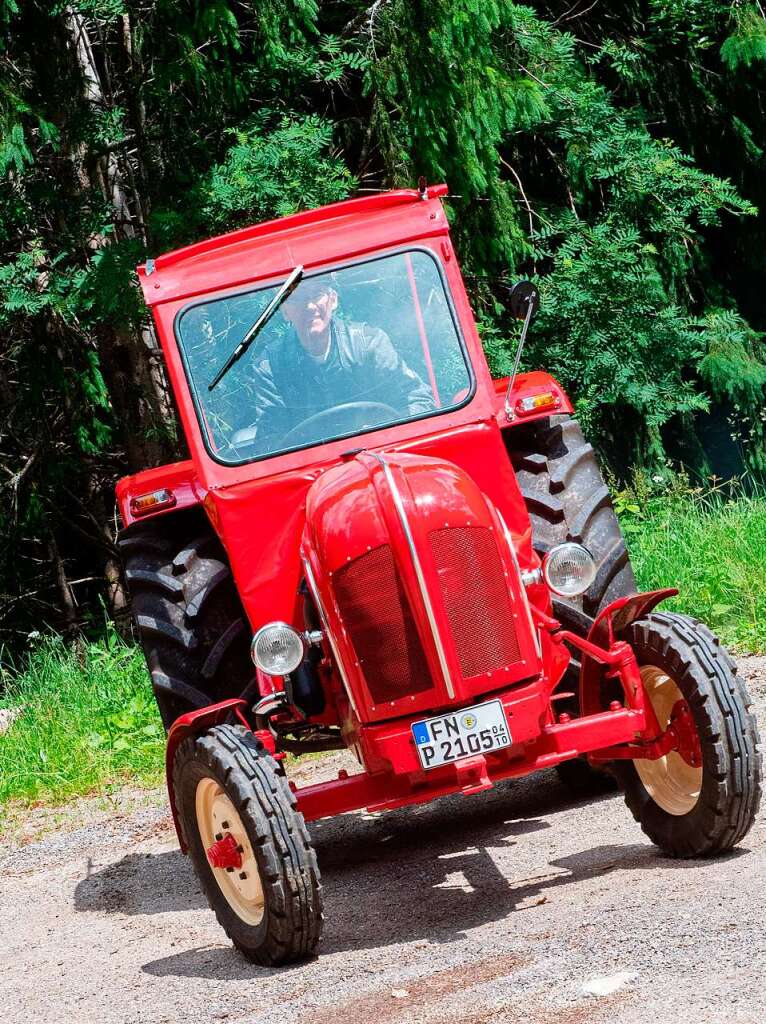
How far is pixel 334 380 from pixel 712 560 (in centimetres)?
438

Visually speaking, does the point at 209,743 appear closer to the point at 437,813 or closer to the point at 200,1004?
the point at 200,1004

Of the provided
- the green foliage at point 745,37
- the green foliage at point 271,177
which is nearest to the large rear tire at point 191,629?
the green foliage at point 271,177

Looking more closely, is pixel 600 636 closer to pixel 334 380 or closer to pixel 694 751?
pixel 694 751

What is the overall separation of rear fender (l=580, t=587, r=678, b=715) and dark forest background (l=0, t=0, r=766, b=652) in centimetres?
570

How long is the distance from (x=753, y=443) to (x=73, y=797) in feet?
26.0

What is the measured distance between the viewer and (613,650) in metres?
5.42

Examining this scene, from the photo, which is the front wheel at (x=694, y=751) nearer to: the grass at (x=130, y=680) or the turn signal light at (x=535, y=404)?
the turn signal light at (x=535, y=404)

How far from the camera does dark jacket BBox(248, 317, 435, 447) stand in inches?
241

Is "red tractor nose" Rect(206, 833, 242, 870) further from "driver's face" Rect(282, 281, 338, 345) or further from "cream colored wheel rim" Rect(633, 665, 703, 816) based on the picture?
"driver's face" Rect(282, 281, 338, 345)

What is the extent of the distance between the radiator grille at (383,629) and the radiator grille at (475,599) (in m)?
0.15

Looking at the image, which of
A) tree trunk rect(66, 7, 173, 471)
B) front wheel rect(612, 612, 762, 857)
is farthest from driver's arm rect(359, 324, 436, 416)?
tree trunk rect(66, 7, 173, 471)

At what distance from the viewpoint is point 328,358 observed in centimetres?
622

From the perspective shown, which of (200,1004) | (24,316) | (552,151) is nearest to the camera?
(200,1004)

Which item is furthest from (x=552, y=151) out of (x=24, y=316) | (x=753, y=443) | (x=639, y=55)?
(x=24, y=316)
